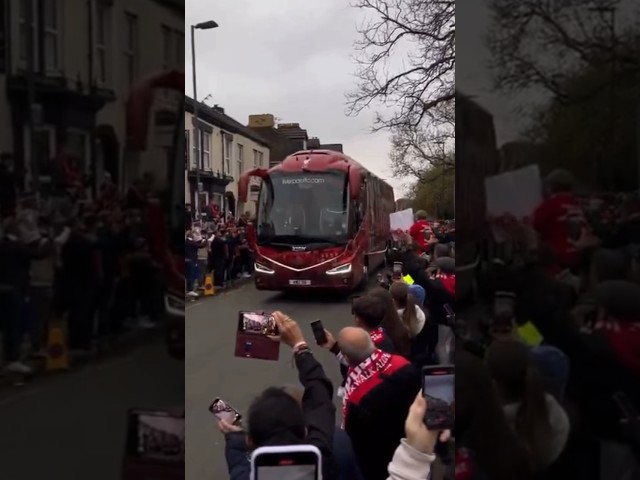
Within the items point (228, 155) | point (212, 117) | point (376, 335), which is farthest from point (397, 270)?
point (228, 155)

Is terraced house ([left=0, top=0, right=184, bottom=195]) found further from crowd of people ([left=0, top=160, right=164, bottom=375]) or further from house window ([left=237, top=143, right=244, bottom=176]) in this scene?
house window ([left=237, top=143, right=244, bottom=176])

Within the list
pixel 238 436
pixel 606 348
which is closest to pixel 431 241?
pixel 238 436

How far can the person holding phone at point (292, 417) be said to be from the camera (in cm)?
181

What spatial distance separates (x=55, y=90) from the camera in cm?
98

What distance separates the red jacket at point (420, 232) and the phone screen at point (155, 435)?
580 centimetres

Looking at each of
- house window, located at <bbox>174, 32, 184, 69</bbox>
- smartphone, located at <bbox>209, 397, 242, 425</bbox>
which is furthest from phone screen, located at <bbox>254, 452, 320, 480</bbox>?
smartphone, located at <bbox>209, 397, 242, 425</bbox>

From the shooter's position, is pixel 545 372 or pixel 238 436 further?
pixel 238 436

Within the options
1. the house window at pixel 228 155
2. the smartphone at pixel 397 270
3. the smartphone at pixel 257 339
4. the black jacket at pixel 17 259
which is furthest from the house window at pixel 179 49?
the house window at pixel 228 155

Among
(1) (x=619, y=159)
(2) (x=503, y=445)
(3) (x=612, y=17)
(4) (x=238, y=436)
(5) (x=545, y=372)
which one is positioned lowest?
Result: (4) (x=238, y=436)

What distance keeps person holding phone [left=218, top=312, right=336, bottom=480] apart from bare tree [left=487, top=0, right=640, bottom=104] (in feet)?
3.78

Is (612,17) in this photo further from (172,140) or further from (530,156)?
(172,140)

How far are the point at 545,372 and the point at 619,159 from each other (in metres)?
0.32

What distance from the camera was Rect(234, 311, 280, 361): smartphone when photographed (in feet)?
7.11

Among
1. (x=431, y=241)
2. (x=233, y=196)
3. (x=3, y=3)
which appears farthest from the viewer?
(x=233, y=196)
